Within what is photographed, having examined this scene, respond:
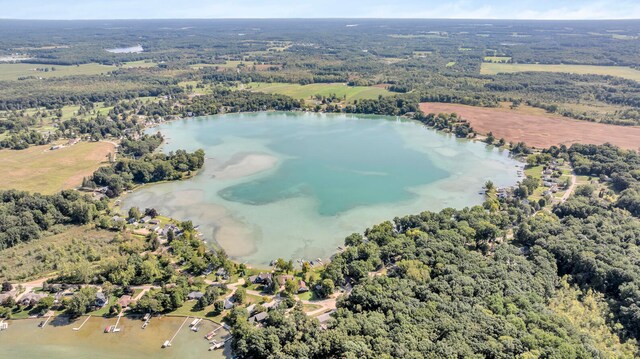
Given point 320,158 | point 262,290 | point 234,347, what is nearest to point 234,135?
point 320,158

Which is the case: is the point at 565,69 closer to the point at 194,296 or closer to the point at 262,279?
the point at 262,279

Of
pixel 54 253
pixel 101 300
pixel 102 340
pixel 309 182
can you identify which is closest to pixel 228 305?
pixel 102 340

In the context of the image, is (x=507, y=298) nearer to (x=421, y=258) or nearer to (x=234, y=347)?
(x=421, y=258)

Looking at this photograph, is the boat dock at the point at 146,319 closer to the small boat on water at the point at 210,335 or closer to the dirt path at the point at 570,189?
the small boat on water at the point at 210,335

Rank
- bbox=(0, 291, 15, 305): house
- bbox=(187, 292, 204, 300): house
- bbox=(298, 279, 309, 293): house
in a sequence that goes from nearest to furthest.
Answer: bbox=(0, 291, 15, 305): house → bbox=(187, 292, 204, 300): house → bbox=(298, 279, 309, 293): house

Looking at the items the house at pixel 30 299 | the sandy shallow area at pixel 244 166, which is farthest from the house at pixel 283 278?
the sandy shallow area at pixel 244 166

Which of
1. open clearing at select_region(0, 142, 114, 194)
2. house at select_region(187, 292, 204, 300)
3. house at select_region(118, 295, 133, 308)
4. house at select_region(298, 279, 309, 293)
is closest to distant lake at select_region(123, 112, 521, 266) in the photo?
house at select_region(298, 279, 309, 293)

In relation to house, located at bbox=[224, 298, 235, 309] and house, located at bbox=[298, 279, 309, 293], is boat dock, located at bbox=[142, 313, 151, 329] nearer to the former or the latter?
house, located at bbox=[224, 298, 235, 309]
